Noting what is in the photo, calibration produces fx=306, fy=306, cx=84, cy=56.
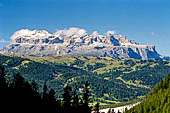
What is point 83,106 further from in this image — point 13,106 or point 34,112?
point 13,106

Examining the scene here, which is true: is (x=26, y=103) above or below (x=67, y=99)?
below

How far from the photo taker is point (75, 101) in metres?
137

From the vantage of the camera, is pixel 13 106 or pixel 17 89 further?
pixel 17 89

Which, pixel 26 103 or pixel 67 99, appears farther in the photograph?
pixel 67 99

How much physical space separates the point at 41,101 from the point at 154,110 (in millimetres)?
72342

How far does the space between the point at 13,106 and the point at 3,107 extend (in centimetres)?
544

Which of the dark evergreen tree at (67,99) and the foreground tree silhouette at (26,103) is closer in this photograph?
the foreground tree silhouette at (26,103)

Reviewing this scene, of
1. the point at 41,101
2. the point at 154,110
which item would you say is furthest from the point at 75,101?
the point at 154,110

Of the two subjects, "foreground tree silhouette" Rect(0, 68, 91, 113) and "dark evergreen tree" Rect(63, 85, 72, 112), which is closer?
"foreground tree silhouette" Rect(0, 68, 91, 113)

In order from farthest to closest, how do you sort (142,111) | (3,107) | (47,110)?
(142,111), (47,110), (3,107)

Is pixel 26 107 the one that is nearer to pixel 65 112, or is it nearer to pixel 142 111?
pixel 65 112

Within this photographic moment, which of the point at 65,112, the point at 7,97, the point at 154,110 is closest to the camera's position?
the point at 7,97

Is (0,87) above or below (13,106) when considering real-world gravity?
above

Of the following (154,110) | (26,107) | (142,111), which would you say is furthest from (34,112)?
(142,111)
